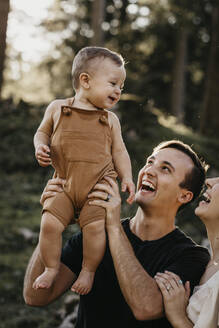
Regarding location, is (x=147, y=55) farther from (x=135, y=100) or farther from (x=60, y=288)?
(x=60, y=288)

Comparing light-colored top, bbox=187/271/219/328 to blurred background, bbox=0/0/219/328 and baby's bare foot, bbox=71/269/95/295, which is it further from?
blurred background, bbox=0/0/219/328

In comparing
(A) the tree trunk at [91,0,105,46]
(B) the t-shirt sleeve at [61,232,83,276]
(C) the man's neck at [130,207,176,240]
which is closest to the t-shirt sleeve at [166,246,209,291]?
(C) the man's neck at [130,207,176,240]

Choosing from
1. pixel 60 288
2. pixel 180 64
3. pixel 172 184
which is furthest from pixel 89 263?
pixel 180 64

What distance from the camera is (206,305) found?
2504mm

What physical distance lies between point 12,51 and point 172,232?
16.7 meters

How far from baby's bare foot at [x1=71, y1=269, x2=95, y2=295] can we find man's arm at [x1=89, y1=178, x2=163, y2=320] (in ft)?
0.53

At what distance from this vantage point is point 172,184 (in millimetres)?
3154

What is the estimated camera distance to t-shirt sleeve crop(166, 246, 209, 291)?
111 inches

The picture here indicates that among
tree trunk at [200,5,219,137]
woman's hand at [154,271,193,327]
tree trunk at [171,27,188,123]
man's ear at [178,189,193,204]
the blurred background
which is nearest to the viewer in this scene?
woman's hand at [154,271,193,327]

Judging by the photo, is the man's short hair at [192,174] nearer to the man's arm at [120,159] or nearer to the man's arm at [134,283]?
the man's arm at [120,159]

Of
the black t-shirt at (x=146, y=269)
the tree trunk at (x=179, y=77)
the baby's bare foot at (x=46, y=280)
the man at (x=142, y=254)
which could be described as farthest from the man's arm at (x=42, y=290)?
the tree trunk at (x=179, y=77)

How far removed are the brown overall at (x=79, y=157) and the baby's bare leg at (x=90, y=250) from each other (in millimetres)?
43

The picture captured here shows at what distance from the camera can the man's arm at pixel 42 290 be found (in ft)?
10.2

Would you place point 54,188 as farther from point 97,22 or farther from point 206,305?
point 97,22
